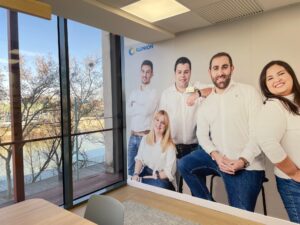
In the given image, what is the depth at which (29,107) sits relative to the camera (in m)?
2.93

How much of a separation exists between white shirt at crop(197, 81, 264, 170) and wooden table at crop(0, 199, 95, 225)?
82.3 inches

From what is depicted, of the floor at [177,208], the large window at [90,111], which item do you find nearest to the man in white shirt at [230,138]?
the floor at [177,208]

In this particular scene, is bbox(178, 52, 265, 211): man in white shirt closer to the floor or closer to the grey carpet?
the floor

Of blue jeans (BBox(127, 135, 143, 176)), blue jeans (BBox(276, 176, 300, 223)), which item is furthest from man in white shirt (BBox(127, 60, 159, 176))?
blue jeans (BBox(276, 176, 300, 223))

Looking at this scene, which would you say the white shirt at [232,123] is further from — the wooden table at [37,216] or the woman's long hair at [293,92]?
the wooden table at [37,216]

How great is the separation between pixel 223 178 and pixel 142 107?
5.68 feet

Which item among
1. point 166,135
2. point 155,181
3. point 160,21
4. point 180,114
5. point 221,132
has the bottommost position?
point 155,181

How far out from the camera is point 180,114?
342cm

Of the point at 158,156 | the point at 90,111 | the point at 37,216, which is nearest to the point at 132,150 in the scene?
the point at 158,156

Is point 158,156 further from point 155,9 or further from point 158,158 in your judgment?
point 155,9

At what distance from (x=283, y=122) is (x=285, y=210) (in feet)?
3.39

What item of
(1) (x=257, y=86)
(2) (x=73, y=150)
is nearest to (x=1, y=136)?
(2) (x=73, y=150)

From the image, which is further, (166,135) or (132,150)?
(132,150)

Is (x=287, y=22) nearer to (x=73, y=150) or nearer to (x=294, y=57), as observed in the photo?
(x=294, y=57)
